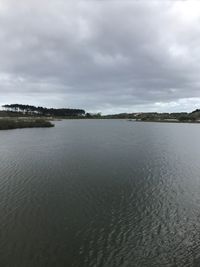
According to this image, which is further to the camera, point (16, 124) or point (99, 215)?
point (16, 124)

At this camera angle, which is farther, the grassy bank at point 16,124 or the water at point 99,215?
the grassy bank at point 16,124

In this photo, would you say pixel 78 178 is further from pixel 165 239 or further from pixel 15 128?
pixel 15 128

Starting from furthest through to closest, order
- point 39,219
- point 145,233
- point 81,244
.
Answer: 1. point 39,219
2. point 145,233
3. point 81,244

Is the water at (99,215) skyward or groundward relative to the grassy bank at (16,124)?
groundward

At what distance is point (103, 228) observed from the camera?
16.7 meters

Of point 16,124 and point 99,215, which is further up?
point 16,124

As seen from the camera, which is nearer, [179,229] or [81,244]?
[81,244]

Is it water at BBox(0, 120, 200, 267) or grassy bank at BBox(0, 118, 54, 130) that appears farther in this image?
grassy bank at BBox(0, 118, 54, 130)

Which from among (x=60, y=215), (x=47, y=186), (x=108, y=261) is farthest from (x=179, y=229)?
(x=47, y=186)

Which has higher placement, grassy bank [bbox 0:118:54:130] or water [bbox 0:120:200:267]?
grassy bank [bbox 0:118:54:130]

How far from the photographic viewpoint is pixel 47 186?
83.4ft

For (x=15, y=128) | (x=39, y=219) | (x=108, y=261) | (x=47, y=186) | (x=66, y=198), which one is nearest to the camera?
(x=108, y=261)

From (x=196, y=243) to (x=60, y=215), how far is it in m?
8.82

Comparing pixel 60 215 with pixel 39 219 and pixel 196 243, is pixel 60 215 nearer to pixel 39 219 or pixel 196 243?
pixel 39 219
